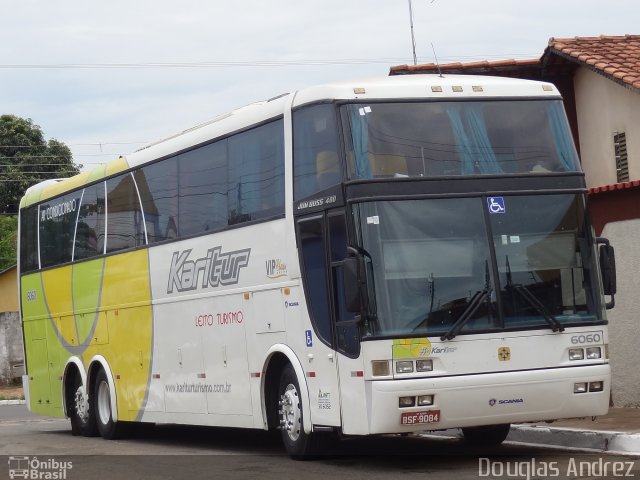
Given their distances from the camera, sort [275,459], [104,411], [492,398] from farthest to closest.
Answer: [104,411] < [275,459] < [492,398]

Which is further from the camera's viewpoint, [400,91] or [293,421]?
[293,421]

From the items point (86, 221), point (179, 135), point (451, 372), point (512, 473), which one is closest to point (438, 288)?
point (451, 372)

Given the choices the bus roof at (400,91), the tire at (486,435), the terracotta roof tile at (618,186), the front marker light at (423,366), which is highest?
the bus roof at (400,91)

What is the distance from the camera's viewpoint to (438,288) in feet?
39.1

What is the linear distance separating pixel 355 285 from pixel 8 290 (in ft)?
129

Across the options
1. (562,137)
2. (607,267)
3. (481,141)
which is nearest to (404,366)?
(607,267)

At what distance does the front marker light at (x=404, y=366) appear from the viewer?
11.7m

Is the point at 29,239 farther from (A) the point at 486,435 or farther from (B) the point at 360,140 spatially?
(B) the point at 360,140

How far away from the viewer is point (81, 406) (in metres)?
19.8

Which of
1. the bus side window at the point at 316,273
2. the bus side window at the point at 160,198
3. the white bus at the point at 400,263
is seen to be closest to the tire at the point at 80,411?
the bus side window at the point at 160,198

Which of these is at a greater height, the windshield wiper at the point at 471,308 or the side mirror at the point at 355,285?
the side mirror at the point at 355,285

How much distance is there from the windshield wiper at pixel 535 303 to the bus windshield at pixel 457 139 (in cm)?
116

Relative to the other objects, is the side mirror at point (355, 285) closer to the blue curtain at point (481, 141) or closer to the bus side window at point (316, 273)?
the bus side window at point (316, 273)

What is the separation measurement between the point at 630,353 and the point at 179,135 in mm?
6714
